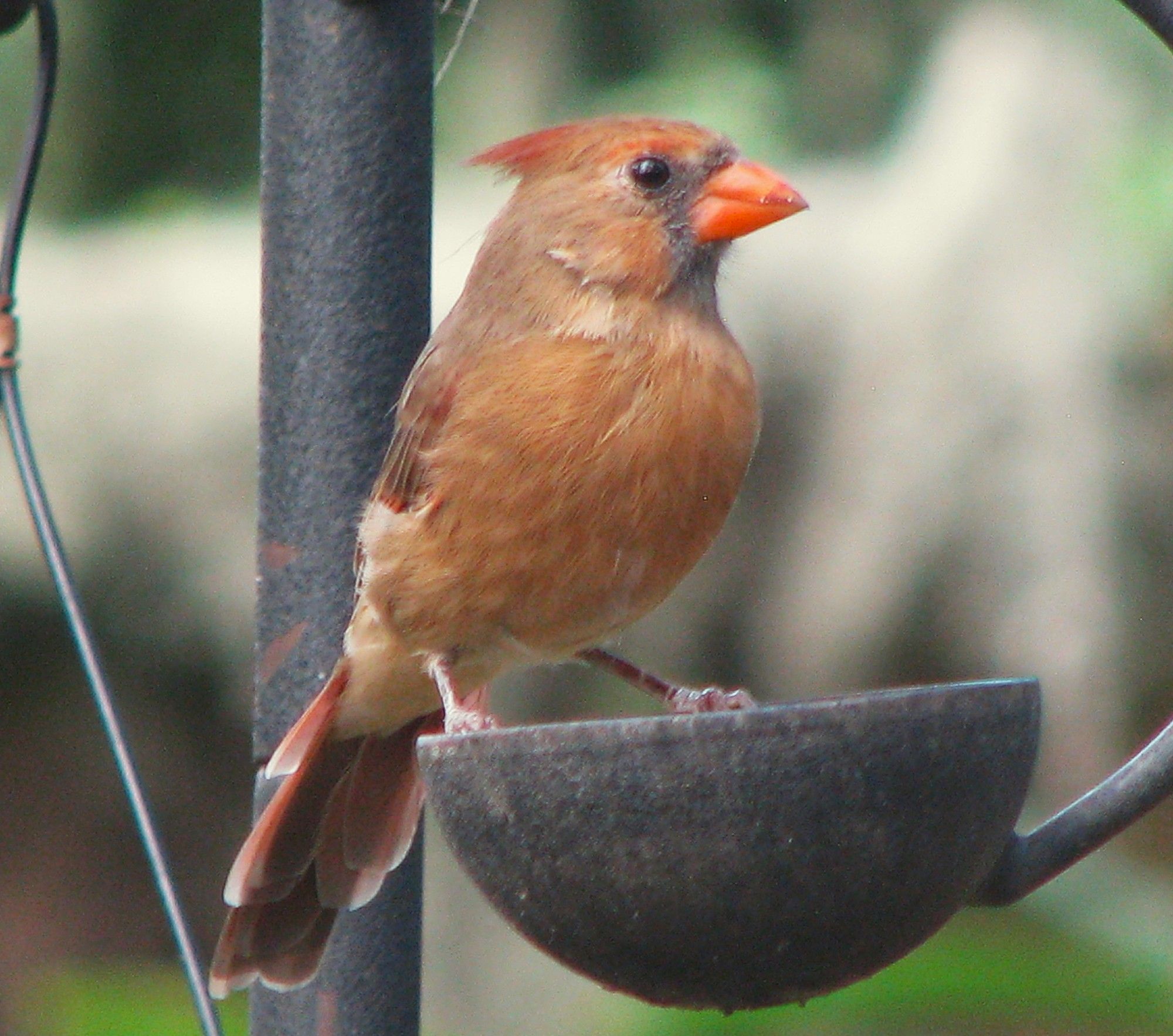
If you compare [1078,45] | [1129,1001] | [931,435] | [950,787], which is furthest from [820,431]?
[950,787]

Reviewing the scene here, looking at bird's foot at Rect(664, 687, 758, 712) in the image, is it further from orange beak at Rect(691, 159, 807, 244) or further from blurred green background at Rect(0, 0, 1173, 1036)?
blurred green background at Rect(0, 0, 1173, 1036)

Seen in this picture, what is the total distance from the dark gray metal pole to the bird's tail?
13 centimetres

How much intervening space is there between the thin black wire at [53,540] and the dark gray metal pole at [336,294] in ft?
0.70

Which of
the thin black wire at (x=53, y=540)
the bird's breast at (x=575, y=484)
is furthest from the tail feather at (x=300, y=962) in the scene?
the bird's breast at (x=575, y=484)

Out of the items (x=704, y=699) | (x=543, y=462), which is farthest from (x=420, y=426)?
(x=704, y=699)

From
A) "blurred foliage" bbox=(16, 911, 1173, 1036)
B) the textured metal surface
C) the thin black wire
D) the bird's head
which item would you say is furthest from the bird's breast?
"blurred foliage" bbox=(16, 911, 1173, 1036)

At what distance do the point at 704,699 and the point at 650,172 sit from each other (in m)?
0.67

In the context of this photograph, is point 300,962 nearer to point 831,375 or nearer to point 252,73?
point 831,375

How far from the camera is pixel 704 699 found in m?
2.34

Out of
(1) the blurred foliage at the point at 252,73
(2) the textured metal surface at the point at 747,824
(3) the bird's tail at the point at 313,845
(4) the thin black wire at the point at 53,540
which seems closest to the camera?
(2) the textured metal surface at the point at 747,824

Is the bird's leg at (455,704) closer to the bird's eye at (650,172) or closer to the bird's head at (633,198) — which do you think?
the bird's head at (633,198)

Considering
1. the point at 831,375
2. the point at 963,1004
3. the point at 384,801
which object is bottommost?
the point at 963,1004

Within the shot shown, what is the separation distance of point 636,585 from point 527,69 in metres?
2.33

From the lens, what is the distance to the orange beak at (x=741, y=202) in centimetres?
237
